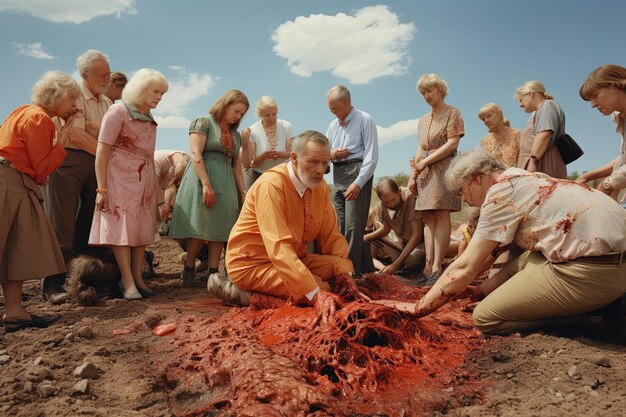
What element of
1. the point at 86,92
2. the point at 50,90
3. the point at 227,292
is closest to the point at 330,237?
the point at 227,292

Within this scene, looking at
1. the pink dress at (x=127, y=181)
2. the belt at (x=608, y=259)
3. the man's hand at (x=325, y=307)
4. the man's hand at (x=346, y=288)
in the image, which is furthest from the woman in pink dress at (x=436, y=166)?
the pink dress at (x=127, y=181)

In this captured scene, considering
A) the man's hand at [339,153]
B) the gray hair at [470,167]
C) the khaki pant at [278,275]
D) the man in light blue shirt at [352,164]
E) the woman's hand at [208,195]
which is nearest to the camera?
the gray hair at [470,167]

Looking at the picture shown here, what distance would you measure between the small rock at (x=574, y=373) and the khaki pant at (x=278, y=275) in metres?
1.72

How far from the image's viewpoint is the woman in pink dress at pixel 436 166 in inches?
200

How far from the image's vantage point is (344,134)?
5629mm

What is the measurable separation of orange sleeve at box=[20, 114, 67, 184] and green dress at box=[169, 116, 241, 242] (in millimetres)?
1387

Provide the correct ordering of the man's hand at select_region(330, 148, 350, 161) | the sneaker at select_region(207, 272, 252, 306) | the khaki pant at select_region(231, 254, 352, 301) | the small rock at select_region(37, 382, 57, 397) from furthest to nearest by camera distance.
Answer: the man's hand at select_region(330, 148, 350, 161) → the sneaker at select_region(207, 272, 252, 306) → the khaki pant at select_region(231, 254, 352, 301) → the small rock at select_region(37, 382, 57, 397)

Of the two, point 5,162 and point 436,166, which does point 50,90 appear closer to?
point 5,162

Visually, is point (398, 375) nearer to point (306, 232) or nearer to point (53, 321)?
point (306, 232)

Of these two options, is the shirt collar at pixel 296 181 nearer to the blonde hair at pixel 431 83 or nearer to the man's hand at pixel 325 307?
the man's hand at pixel 325 307

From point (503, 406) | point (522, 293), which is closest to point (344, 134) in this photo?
point (522, 293)

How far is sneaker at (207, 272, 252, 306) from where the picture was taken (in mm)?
4023

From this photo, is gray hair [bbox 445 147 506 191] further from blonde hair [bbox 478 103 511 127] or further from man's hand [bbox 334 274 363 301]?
blonde hair [bbox 478 103 511 127]

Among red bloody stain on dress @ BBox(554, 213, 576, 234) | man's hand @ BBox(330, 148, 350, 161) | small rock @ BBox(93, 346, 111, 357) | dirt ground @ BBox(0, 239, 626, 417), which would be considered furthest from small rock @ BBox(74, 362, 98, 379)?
man's hand @ BBox(330, 148, 350, 161)
